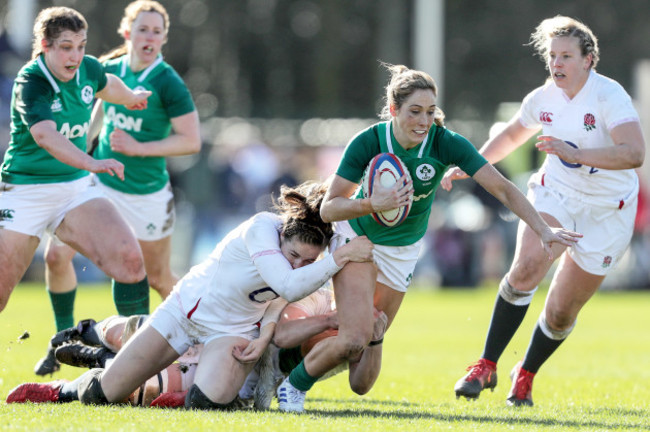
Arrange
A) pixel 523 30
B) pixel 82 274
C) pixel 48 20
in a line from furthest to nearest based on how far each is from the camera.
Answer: pixel 523 30
pixel 82 274
pixel 48 20

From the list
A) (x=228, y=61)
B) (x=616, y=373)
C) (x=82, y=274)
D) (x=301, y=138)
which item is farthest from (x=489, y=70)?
(x=616, y=373)

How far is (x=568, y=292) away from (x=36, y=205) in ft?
11.4

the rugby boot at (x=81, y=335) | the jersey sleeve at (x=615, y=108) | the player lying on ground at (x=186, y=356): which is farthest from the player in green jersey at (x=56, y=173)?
the jersey sleeve at (x=615, y=108)

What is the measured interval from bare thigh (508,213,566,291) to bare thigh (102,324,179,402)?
2.30 meters

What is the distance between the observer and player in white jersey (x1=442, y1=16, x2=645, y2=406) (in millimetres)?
6633

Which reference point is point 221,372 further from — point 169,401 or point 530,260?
point 530,260

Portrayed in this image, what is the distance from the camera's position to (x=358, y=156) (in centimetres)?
608

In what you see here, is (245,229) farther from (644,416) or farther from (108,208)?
(644,416)

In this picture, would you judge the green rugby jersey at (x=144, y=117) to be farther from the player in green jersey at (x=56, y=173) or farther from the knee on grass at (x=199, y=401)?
the knee on grass at (x=199, y=401)

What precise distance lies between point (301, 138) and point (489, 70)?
1141cm

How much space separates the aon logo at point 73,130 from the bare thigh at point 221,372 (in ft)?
5.84

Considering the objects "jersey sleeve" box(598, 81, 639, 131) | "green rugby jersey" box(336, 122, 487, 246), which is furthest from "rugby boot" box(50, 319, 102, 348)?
"jersey sleeve" box(598, 81, 639, 131)

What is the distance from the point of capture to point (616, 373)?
883 cm

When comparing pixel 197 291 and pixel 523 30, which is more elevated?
pixel 523 30
